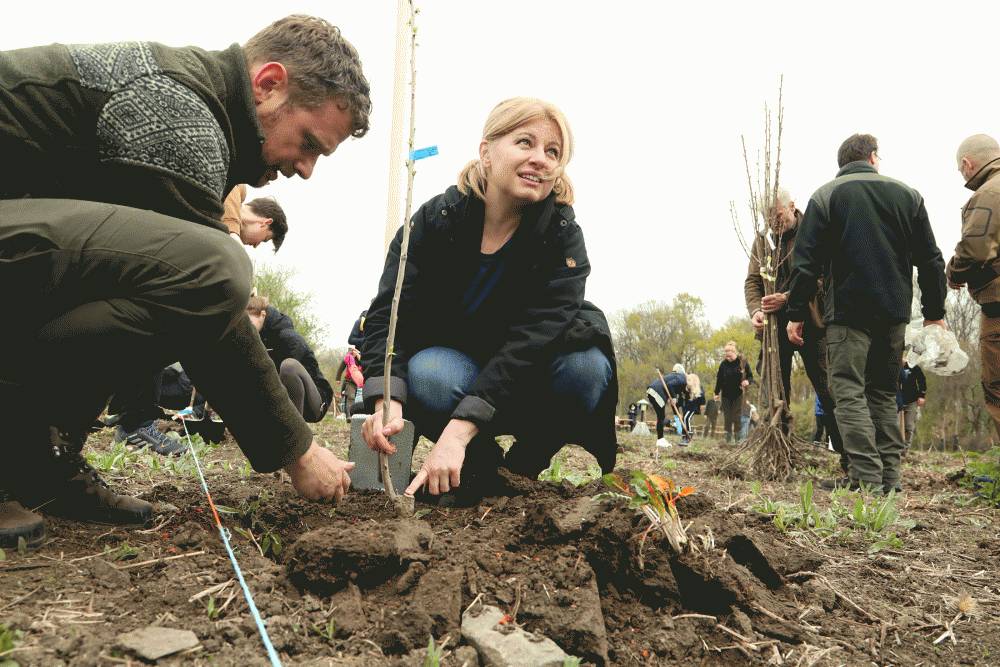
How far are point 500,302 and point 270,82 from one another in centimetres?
119

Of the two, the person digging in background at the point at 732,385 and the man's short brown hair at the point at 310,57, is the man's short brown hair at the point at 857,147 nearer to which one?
the man's short brown hair at the point at 310,57

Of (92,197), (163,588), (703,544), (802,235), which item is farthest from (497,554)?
(802,235)

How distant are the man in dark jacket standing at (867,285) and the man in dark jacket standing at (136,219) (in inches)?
136

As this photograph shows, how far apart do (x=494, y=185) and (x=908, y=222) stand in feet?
9.87

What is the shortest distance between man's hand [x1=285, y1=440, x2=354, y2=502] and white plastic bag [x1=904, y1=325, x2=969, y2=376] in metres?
4.27

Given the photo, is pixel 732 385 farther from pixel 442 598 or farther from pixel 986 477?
pixel 442 598

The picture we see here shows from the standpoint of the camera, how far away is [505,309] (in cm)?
267

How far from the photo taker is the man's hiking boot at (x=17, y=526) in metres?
1.59

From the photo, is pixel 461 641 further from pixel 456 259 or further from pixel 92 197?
pixel 456 259

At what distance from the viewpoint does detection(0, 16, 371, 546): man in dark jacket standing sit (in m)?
1.50

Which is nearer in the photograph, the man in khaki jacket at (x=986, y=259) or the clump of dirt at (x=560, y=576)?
the clump of dirt at (x=560, y=576)

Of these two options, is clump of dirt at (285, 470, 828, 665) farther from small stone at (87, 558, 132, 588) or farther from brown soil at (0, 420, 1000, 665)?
small stone at (87, 558, 132, 588)

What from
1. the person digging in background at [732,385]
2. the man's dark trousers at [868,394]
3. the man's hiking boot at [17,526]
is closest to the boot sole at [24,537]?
the man's hiking boot at [17,526]

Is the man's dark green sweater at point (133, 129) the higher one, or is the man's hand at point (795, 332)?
the man's dark green sweater at point (133, 129)
